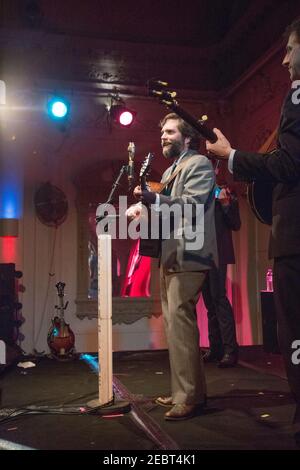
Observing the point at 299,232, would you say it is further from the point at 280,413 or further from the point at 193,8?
the point at 193,8

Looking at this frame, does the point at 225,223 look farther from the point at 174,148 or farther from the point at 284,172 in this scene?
the point at 284,172

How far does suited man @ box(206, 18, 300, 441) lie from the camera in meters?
1.98

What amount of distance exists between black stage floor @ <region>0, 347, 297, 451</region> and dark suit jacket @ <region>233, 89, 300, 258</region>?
0.91m

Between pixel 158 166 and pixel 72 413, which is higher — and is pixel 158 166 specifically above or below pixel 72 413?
above

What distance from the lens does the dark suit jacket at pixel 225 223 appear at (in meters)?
4.34

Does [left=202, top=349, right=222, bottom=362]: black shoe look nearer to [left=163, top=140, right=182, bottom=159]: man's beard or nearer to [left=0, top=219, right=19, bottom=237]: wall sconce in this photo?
[left=163, top=140, right=182, bottom=159]: man's beard

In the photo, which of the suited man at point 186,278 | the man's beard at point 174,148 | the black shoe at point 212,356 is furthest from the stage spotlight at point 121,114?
the suited man at point 186,278

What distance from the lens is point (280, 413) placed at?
2652 mm

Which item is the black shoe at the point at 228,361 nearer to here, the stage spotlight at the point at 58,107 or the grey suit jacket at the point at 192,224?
the grey suit jacket at the point at 192,224

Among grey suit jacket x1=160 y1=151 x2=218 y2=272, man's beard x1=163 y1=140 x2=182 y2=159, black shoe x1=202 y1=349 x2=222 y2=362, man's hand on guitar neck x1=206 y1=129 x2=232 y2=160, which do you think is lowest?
black shoe x1=202 y1=349 x2=222 y2=362

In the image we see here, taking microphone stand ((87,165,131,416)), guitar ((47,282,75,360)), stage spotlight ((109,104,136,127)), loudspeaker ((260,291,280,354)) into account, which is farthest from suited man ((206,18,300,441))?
stage spotlight ((109,104,136,127))

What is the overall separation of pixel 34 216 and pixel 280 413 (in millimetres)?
4536

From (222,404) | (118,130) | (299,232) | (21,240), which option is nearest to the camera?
(299,232)

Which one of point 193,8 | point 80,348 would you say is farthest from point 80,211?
point 193,8
